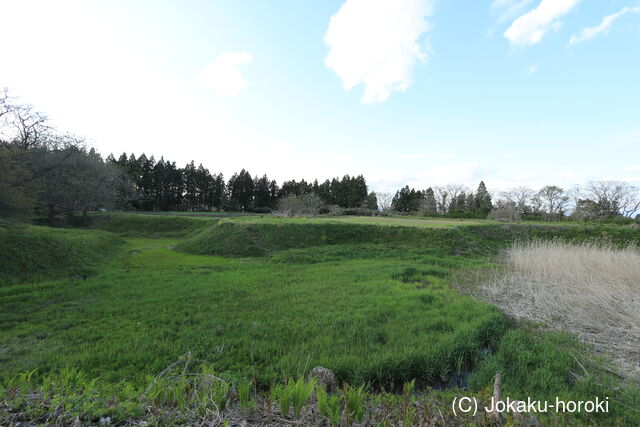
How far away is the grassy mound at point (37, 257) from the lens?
9574 millimetres

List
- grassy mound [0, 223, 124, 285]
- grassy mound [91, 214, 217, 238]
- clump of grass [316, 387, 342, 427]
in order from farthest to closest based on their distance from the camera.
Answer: grassy mound [91, 214, 217, 238]
grassy mound [0, 223, 124, 285]
clump of grass [316, 387, 342, 427]

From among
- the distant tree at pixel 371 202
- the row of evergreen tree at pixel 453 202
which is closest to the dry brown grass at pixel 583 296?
the row of evergreen tree at pixel 453 202

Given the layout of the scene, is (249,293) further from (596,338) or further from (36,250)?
(36,250)

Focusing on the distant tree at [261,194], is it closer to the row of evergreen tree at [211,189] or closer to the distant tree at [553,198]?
the row of evergreen tree at [211,189]

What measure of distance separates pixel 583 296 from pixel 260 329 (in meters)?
7.66

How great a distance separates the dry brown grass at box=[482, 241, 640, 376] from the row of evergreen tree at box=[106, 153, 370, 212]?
49000mm

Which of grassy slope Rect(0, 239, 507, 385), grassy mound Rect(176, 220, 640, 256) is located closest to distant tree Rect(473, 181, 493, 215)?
grassy mound Rect(176, 220, 640, 256)

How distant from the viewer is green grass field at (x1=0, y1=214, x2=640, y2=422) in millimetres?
Answer: 3988

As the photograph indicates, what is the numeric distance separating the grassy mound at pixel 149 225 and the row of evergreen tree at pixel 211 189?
920 inches

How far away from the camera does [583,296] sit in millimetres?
6762

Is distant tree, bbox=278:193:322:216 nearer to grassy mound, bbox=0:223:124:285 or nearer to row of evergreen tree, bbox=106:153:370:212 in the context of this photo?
row of evergreen tree, bbox=106:153:370:212

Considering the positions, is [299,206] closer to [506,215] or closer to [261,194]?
[506,215]

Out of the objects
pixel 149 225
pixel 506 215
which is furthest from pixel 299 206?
pixel 506 215

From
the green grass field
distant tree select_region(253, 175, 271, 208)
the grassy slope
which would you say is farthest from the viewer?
distant tree select_region(253, 175, 271, 208)
